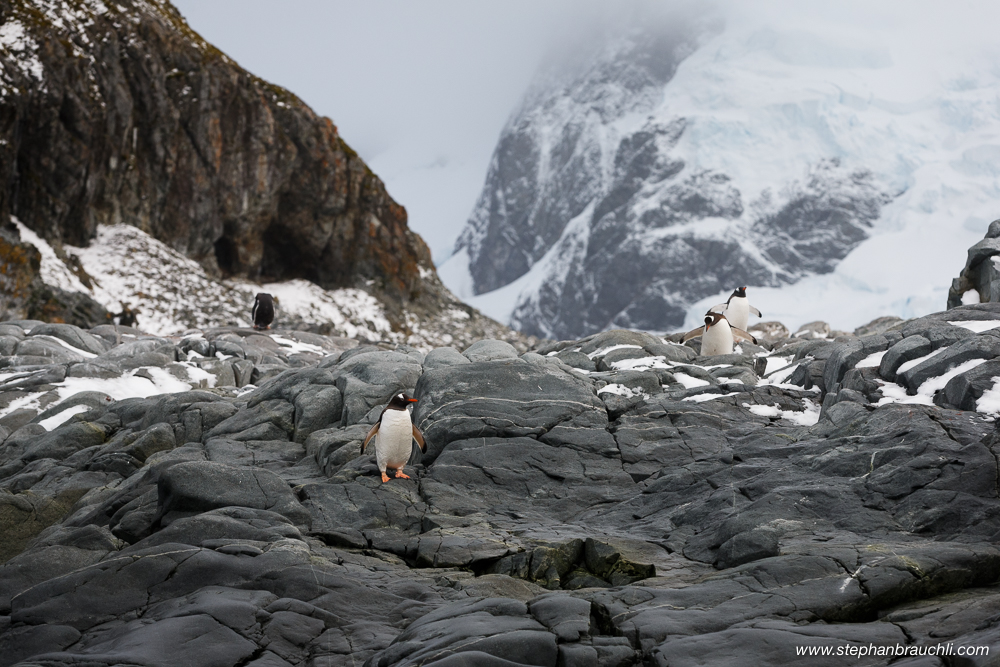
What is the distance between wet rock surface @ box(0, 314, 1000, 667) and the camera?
5707 mm

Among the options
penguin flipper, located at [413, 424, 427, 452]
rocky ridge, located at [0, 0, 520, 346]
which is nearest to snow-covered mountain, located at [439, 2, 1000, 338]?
rocky ridge, located at [0, 0, 520, 346]

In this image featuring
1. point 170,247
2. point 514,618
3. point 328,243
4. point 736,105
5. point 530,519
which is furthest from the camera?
point 736,105

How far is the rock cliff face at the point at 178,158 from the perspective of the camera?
32.4 m

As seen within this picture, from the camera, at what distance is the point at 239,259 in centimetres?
4300

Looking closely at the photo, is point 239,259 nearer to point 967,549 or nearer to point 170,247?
point 170,247

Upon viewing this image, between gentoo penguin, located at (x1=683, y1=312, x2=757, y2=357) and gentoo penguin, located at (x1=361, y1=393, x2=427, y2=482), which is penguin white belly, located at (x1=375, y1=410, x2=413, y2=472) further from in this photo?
gentoo penguin, located at (x1=683, y1=312, x2=757, y2=357)

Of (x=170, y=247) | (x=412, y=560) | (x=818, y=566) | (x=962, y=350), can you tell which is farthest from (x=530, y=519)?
(x=170, y=247)

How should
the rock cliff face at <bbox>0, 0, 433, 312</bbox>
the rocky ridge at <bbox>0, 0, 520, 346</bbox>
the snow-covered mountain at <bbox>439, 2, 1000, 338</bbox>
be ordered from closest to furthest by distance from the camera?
the rocky ridge at <bbox>0, 0, 520, 346</bbox> < the rock cliff face at <bbox>0, 0, 433, 312</bbox> < the snow-covered mountain at <bbox>439, 2, 1000, 338</bbox>

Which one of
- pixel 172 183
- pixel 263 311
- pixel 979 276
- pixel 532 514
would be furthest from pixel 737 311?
pixel 172 183

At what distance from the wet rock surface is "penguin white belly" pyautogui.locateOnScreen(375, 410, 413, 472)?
23cm

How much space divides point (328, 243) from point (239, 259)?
18.0 ft

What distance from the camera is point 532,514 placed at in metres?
8.60

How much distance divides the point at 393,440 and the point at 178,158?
114 feet

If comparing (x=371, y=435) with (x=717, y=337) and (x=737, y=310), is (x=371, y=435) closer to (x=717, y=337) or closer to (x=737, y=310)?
(x=717, y=337)
